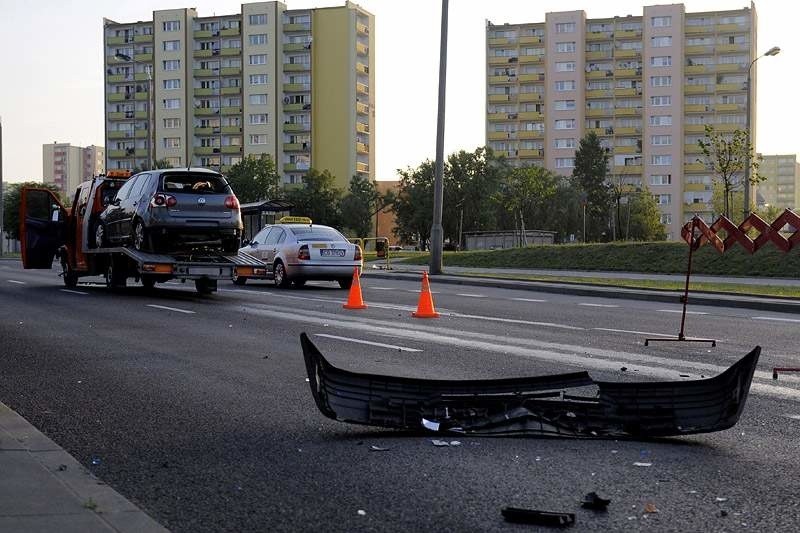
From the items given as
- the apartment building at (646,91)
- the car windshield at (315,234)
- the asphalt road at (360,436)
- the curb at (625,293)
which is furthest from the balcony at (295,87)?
the asphalt road at (360,436)

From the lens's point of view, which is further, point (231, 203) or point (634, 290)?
point (634, 290)

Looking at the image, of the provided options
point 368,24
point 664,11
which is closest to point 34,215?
point 368,24

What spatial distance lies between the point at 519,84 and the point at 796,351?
133740mm

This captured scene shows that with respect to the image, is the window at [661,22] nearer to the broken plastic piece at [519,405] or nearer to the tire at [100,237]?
the tire at [100,237]

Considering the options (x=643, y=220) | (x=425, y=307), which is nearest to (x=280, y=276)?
(x=425, y=307)

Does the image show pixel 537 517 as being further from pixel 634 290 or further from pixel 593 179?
pixel 593 179

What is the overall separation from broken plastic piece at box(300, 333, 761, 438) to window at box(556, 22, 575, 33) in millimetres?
135571

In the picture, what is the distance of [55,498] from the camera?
4.35 metres

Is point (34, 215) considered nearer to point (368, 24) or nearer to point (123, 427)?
point (123, 427)

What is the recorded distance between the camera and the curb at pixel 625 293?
19.3 m

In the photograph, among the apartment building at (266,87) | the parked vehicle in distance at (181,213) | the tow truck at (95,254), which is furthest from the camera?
the apartment building at (266,87)

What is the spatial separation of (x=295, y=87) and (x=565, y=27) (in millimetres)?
37583

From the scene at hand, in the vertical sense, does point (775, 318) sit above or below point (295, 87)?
below

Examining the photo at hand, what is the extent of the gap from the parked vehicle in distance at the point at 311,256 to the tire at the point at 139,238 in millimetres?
3978
